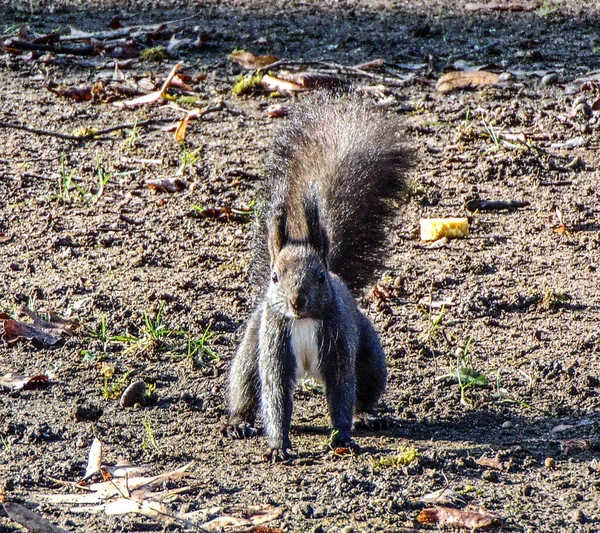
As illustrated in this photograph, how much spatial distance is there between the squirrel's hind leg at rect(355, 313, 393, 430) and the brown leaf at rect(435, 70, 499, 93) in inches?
132

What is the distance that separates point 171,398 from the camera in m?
Answer: 4.09

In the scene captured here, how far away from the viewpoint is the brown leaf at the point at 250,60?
7430 millimetres

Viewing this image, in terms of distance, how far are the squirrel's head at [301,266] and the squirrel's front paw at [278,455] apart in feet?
1.56

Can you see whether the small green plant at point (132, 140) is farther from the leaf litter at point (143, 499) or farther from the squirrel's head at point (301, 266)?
the leaf litter at point (143, 499)

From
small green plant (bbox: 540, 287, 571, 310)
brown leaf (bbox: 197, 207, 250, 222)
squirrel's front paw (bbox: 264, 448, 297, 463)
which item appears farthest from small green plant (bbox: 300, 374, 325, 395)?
brown leaf (bbox: 197, 207, 250, 222)

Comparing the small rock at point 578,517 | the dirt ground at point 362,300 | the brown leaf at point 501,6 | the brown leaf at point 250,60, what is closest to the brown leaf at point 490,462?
the dirt ground at point 362,300

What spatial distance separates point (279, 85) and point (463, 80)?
125 centimetres

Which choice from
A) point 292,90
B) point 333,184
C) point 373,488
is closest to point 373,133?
point 333,184

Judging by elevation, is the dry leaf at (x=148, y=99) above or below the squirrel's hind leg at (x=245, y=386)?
above

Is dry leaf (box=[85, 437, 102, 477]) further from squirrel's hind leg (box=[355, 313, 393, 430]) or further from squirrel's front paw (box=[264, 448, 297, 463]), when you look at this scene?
squirrel's hind leg (box=[355, 313, 393, 430])

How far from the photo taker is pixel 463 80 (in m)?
7.03

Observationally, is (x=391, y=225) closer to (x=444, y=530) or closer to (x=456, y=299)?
(x=456, y=299)

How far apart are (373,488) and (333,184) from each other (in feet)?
4.88

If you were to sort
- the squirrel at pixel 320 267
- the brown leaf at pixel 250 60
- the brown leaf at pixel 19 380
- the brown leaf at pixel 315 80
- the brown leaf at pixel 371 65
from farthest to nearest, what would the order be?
the brown leaf at pixel 250 60 < the brown leaf at pixel 371 65 < the brown leaf at pixel 315 80 < the brown leaf at pixel 19 380 < the squirrel at pixel 320 267
